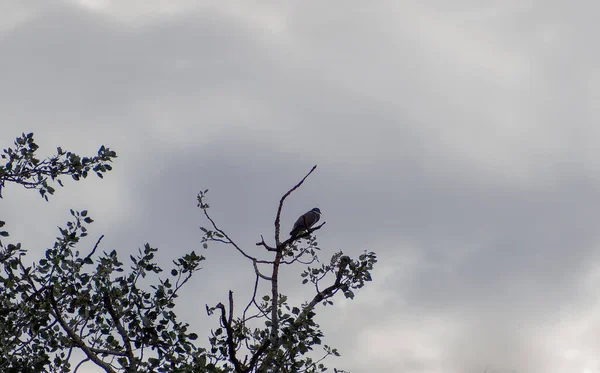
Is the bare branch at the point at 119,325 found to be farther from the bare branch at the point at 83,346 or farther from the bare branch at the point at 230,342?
the bare branch at the point at 230,342

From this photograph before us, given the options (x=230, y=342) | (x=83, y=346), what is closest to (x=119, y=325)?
(x=83, y=346)

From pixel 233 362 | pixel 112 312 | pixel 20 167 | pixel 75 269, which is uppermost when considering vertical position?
pixel 20 167

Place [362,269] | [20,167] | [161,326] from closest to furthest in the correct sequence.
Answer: [161,326]
[20,167]
[362,269]

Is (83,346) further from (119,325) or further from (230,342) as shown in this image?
(230,342)

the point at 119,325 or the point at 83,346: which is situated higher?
the point at 119,325

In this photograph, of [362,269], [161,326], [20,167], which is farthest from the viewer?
[362,269]

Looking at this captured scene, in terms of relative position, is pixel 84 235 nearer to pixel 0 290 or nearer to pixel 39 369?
pixel 0 290

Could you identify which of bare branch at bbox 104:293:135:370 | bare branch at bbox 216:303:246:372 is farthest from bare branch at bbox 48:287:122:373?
bare branch at bbox 216:303:246:372

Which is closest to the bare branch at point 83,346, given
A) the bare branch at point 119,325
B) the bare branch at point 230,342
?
the bare branch at point 119,325

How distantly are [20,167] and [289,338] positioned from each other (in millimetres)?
5655

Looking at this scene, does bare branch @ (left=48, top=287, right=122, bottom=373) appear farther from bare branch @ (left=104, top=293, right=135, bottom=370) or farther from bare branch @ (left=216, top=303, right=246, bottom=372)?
bare branch @ (left=216, top=303, right=246, bottom=372)

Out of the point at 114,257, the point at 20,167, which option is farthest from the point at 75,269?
the point at 20,167

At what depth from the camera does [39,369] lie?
10.7 metres

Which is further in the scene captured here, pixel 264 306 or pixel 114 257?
pixel 264 306
